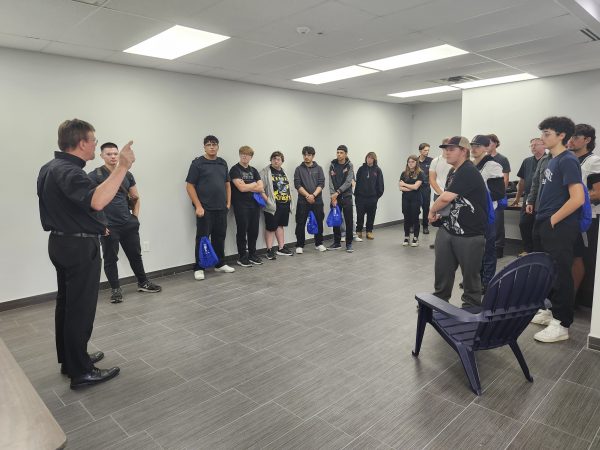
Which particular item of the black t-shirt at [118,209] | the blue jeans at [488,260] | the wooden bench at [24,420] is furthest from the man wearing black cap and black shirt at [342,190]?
the wooden bench at [24,420]

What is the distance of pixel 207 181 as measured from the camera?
5188 mm

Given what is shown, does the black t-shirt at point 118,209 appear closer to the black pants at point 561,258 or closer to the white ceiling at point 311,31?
the white ceiling at point 311,31

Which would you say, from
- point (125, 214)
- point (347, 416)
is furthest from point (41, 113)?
point (347, 416)

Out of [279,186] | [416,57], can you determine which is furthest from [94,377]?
[416,57]

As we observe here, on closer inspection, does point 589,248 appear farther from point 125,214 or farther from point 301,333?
point 125,214

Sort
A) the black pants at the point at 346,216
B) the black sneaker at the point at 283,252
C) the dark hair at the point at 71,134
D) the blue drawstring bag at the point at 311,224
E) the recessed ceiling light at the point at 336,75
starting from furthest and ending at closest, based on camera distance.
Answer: the black pants at the point at 346,216, the blue drawstring bag at the point at 311,224, the black sneaker at the point at 283,252, the recessed ceiling light at the point at 336,75, the dark hair at the point at 71,134

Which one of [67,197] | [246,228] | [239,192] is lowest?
[246,228]

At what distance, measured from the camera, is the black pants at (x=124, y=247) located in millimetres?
4273

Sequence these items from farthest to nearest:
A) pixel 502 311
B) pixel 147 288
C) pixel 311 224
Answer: pixel 311 224, pixel 147 288, pixel 502 311

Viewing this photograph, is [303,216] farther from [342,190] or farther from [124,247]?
[124,247]

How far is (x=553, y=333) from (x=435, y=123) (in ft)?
21.1

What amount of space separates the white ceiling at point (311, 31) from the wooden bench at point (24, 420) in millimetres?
2644

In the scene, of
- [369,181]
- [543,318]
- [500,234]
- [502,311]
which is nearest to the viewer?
[502,311]

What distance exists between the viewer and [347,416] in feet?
7.52
